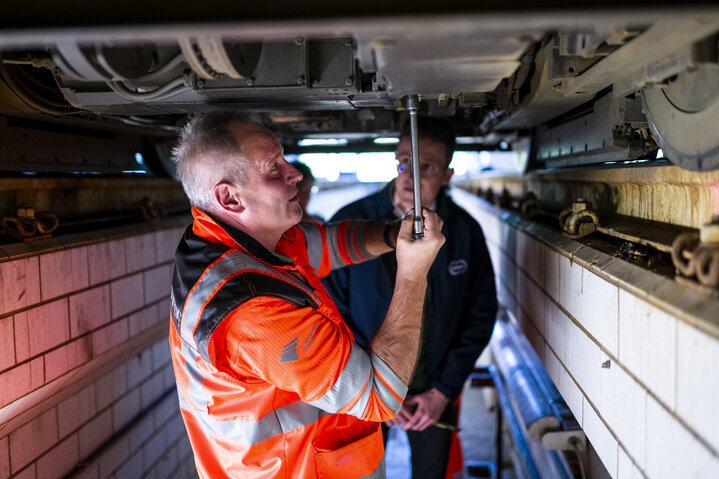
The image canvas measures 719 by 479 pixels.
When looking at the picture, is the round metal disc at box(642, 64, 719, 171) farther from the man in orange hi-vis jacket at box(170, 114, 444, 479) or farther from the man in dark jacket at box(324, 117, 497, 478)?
the man in dark jacket at box(324, 117, 497, 478)

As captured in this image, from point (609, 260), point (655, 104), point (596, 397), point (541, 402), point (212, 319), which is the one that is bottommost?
point (541, 402)

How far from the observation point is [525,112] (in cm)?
212

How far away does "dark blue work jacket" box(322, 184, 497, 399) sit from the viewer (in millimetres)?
2363

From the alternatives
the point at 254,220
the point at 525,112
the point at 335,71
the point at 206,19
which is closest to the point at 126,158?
the point at 254,220

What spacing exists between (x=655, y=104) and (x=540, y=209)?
1229 mm

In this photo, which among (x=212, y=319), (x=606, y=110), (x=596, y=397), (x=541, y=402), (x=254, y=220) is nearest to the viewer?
(x=212, y=319)

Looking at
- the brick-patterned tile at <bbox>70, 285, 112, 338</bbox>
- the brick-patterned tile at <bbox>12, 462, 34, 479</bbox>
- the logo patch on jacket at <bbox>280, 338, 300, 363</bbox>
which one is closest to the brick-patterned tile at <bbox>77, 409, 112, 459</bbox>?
the brick-patterned tile at <bbox>12, 462, 34, 479</bbox>

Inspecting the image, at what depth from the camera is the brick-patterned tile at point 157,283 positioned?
2.72m

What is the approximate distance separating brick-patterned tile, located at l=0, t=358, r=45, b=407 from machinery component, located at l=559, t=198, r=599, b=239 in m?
1.91

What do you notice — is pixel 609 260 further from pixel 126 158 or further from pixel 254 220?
pixel 126 158

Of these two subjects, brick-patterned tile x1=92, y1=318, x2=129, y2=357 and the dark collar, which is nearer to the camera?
the dark collar

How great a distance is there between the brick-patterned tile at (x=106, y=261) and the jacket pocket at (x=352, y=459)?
1.34m

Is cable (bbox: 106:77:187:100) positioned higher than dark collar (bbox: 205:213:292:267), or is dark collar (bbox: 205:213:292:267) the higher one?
cable (bbox: 106:77:187:100)

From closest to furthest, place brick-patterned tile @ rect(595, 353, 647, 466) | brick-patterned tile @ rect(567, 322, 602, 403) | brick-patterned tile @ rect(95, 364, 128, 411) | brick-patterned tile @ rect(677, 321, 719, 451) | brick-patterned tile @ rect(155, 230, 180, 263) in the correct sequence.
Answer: brick-patterned tile @ rect(677, 321, 719, 451) → brick-patterned tile @ rect(595, 353, 647, 466) → brick-patterned tile @ rect(567, 322, 602, 403) → brick-patterned tile @ rect(95, 364, 128, 411) → brick-patterned tile @ rect(155, 230, 180, 263)
